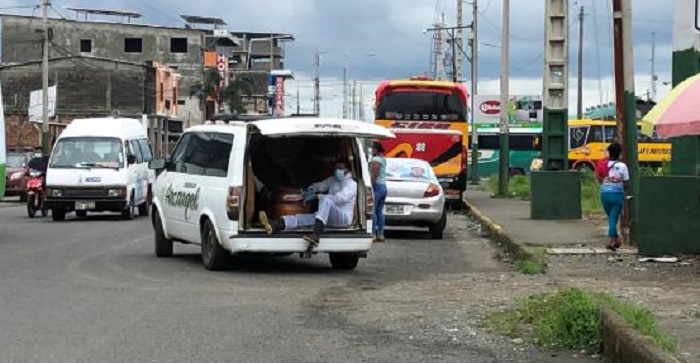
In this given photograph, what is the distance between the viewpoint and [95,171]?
995 inches

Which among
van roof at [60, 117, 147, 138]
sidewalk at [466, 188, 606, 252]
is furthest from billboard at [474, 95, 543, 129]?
van roof at [60, 117, 147, 138]

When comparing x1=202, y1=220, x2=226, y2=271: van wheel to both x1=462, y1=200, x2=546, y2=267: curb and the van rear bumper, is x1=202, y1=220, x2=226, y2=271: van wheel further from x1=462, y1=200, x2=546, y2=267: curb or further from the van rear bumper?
x1=462, y1=200, x2=546, y2=267: curb

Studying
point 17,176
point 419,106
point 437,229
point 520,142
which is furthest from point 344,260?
point 520,142

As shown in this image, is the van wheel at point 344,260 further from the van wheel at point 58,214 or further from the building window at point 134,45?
the building window at point 134,45

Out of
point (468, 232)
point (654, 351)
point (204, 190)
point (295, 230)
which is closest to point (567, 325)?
point (654, 351)

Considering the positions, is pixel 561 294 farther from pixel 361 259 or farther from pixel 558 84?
pixel 558 84

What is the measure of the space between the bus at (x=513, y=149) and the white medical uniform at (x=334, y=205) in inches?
1699

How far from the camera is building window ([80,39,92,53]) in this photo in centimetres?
8279

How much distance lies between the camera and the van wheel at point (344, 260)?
14781mm

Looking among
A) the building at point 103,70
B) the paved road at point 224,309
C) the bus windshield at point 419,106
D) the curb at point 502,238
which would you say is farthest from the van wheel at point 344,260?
the building at point 103,70

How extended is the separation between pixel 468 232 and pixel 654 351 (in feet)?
54.4

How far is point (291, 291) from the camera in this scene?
40.7 ft

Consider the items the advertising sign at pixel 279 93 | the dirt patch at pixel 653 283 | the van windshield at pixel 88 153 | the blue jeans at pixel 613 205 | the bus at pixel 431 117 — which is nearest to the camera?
the dirt patch at pixel 653 283

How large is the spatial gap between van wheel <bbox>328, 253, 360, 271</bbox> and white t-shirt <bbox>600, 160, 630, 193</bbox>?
13.2ft
